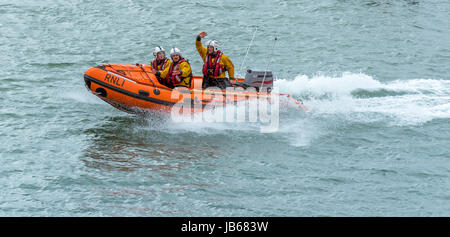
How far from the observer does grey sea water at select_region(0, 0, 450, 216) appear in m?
8.09

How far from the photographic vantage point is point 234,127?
1073 cm

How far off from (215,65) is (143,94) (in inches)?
57.9

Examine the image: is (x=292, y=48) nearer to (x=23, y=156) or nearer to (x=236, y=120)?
(x=236, y=120)

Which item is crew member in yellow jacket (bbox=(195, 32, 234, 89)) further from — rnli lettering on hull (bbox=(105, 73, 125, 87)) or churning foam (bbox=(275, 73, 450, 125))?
churning foam (bbox=(275, 73, 450, 125))

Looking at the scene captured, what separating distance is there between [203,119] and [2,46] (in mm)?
7332

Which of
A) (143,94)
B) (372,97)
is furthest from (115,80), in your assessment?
(372,97)

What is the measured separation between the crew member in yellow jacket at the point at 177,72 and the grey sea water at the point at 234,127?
787 millimetres

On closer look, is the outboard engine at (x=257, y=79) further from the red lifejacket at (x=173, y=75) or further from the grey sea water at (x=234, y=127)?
the red lifejacket at (x=173, y=75)

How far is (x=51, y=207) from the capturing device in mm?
7793

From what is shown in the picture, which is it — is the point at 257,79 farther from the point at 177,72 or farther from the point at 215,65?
the point at 177,72

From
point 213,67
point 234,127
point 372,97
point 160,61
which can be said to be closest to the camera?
point 234,127

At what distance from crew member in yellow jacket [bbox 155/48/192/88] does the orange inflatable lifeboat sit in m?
0.13

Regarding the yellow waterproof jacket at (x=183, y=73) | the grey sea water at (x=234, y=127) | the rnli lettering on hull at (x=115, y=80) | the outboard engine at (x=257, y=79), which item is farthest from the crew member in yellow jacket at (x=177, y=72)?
the outboard engine at (x=257, y=79)

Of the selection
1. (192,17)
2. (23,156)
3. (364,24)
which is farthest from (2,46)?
(364,24)
